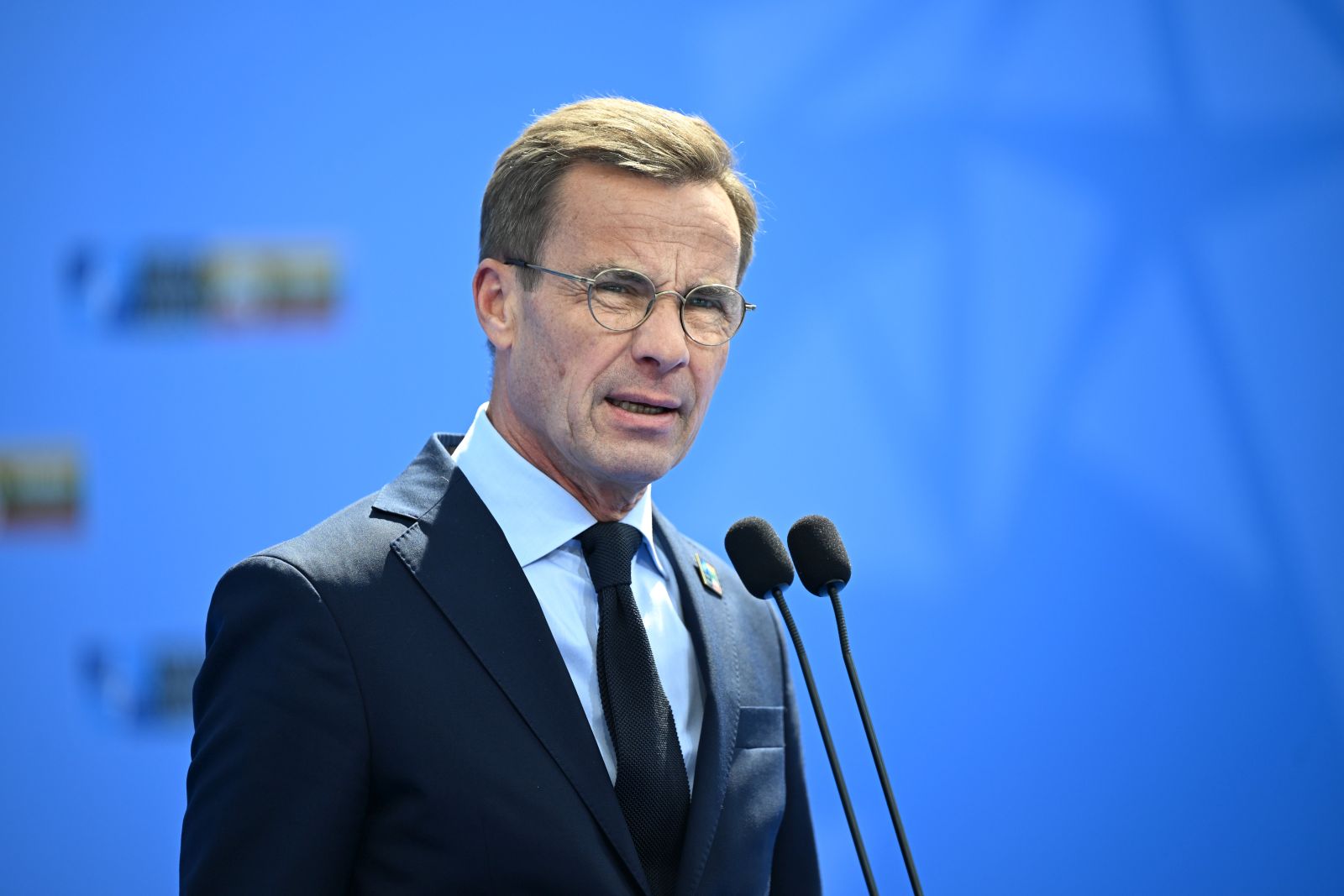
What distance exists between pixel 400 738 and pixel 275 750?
132 mm

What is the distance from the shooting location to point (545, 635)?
4.87ft

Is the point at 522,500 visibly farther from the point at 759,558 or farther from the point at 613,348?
the point at 759,558

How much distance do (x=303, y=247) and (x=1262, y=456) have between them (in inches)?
84.7

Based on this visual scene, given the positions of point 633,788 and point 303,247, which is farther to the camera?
point 303,247

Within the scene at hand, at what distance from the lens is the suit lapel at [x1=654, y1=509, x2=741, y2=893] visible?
4.90 ft

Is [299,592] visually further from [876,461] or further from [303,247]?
[876,461]

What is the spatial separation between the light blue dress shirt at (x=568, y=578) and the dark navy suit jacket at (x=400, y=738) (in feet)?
0.19

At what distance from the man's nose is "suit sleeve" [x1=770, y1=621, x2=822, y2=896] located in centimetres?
57

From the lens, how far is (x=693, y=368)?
1620 mm

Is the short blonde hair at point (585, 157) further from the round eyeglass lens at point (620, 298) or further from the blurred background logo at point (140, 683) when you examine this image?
the blurred background logo at point (140, 683)

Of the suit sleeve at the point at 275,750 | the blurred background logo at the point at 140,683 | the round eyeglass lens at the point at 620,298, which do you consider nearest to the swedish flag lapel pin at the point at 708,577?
the round eyeglass lens at the point at 620,298

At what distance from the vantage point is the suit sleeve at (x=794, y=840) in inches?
72.8

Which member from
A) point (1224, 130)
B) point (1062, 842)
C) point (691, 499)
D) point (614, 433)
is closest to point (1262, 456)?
point (1224, 130)

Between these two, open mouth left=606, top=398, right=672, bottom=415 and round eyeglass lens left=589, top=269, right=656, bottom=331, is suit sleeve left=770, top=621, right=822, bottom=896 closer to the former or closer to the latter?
open mouth left=606, top=398, right=672, bottom=415
